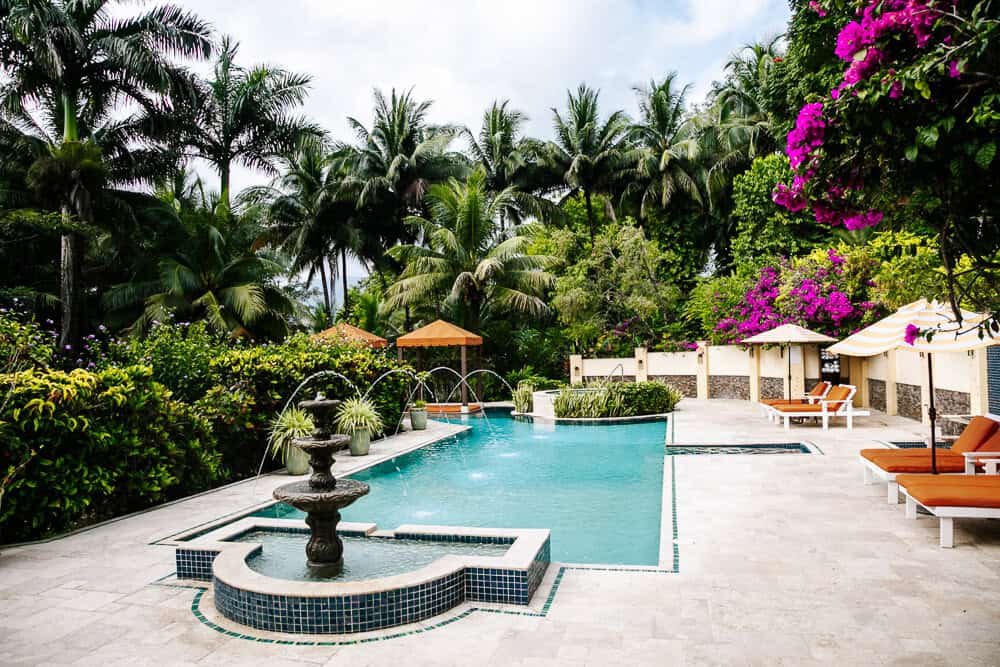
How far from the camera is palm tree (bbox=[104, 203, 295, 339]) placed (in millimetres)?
20641

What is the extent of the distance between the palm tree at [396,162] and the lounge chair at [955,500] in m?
23.3

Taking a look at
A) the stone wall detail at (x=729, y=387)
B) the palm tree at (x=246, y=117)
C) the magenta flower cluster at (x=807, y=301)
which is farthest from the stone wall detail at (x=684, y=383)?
the palm tree at (x=246, y=117)

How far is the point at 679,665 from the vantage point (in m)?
3.88

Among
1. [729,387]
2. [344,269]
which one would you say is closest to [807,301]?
[729,387]

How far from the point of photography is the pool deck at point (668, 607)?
13.5 ft

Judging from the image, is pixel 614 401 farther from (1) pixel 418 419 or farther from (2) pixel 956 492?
(2) pixel 956 492

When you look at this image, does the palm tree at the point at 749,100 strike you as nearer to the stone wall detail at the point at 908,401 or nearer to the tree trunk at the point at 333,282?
the stone wall detail at the point at 908,401

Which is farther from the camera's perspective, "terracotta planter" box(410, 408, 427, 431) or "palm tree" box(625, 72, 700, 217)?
"palm tree" box(625, 72, 700, 217)

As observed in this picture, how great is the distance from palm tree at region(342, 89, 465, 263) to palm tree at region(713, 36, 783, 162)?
10923 millimetres

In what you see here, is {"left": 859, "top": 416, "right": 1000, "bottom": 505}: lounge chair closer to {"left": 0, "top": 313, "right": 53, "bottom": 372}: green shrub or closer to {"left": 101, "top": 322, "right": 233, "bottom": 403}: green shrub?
{"left": 101, "top": 322, "right": 233, "bottom": 403}: green shrub

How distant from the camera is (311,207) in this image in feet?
92.8

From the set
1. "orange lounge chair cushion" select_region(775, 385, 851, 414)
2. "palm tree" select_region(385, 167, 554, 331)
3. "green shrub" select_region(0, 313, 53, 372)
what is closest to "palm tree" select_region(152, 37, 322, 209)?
"palm tree" select_region(385, 167, 554, 331)

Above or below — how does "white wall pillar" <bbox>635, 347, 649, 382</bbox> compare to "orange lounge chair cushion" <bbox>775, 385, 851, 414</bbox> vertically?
above

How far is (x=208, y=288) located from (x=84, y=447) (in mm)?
15505
